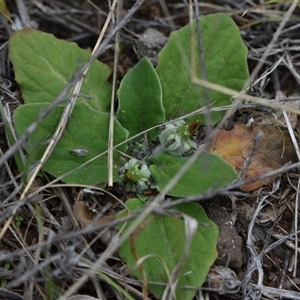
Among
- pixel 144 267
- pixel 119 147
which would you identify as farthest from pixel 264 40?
pixel 144 267

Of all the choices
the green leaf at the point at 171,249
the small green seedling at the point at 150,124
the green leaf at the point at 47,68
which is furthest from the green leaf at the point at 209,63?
the green leaf at the point at 171,249

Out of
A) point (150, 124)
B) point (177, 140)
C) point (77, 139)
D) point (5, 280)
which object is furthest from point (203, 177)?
point (5, 280)

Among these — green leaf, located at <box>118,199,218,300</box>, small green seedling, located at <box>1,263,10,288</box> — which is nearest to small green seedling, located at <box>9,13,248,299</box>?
green leaf, located at <box>118,199,218,300</box>

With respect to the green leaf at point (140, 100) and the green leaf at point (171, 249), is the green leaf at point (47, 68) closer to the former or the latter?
the green leaf at point (140, 100)

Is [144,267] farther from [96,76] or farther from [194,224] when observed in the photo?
[96,76]

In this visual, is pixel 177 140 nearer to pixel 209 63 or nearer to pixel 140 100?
pixel 140 100
